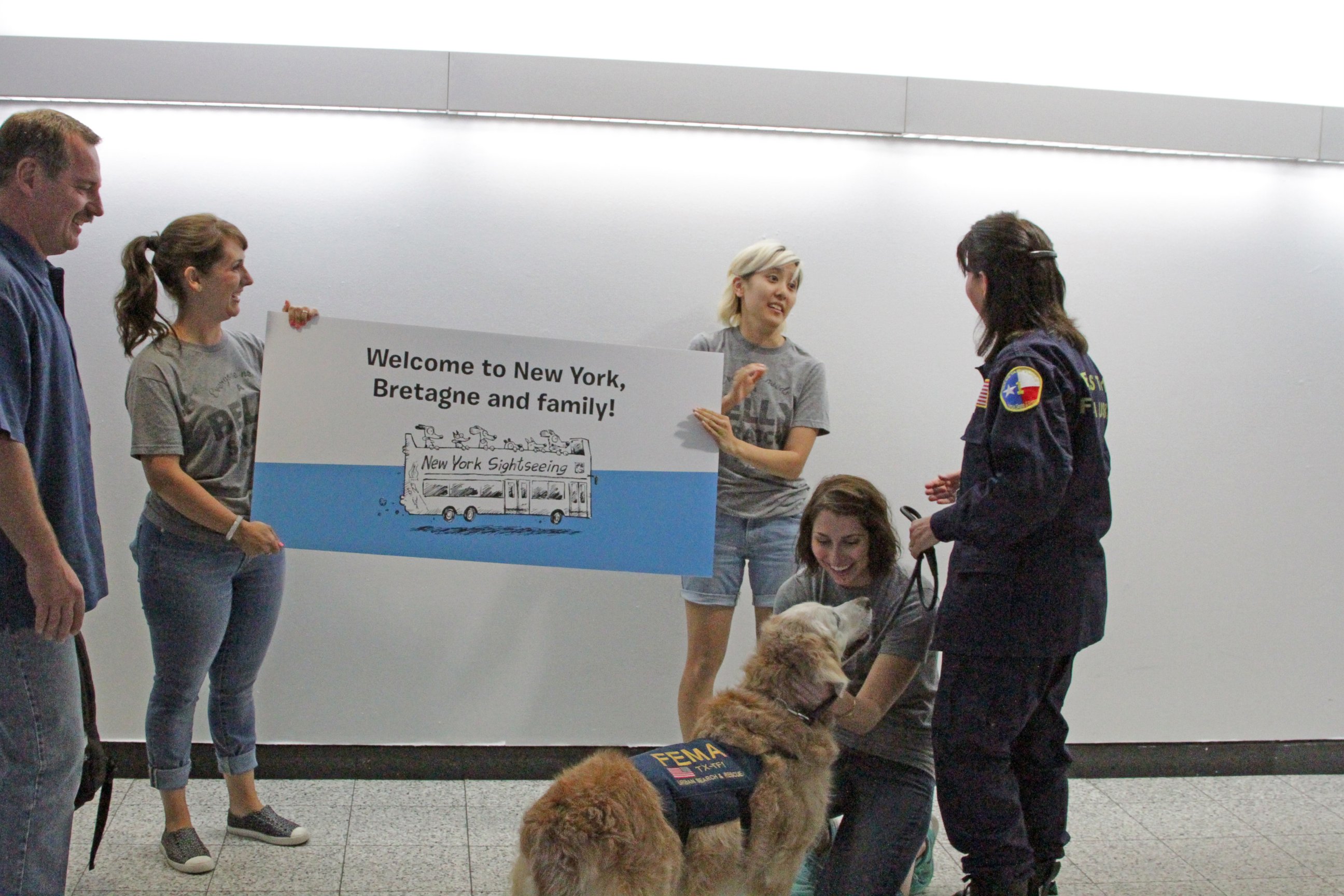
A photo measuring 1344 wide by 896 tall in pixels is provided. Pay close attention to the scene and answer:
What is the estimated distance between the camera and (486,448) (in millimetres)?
2684

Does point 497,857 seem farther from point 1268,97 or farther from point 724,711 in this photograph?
point 1268,97

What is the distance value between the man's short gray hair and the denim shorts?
1753mm

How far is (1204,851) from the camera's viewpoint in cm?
295

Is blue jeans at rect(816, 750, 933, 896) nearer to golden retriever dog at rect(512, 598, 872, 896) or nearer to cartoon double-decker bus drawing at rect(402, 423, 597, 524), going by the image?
golden retriever dog at rect(512, 598, 872, 896)

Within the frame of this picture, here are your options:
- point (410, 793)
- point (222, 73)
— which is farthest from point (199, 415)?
point (410, 793)

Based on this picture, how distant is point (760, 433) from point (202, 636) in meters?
1.51

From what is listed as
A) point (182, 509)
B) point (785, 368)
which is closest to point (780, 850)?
point (785, 368)

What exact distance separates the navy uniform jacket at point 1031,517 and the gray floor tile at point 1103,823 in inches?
44.1

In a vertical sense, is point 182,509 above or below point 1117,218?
below

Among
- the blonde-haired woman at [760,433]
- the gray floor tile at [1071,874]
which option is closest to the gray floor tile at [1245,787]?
the gray floor tile at [1071,874]

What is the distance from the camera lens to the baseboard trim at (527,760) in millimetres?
3242

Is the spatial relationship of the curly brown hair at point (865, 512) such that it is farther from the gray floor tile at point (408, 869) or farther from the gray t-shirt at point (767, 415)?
the gray floor tile at point (408, 869)

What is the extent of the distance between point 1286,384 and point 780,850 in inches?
102

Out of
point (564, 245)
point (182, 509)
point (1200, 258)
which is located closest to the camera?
point (182, 509)
